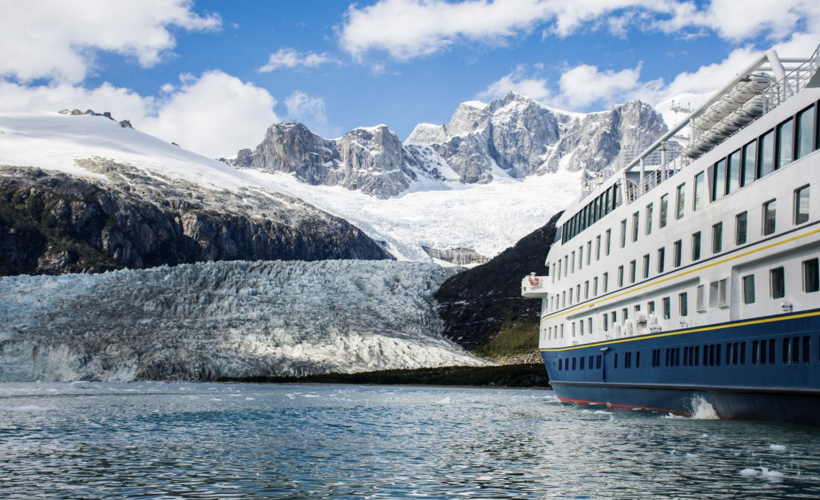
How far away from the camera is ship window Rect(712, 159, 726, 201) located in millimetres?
25438

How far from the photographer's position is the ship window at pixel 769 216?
73.2 ft

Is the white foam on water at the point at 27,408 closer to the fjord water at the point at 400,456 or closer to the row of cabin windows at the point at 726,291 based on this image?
the fjord water at the point at 400,456

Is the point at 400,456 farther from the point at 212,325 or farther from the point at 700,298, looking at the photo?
the point at 212,325

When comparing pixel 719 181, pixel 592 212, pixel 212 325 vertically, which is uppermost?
pixel 592 212

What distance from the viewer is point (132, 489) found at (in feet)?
49.9

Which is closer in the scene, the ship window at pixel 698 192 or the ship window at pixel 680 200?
the ship window at pixel 698 192

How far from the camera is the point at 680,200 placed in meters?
28.6

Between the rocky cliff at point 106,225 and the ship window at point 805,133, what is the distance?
483 feet

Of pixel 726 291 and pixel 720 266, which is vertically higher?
pixel 720 266

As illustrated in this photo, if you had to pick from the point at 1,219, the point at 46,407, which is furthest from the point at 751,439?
the point at 1,219

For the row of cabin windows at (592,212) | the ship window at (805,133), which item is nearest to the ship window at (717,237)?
the ship window at (805,133)

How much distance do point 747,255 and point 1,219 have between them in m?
158

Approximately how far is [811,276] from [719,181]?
5.95 meters

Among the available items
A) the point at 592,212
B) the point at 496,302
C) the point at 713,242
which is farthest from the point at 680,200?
the point at 496,302
